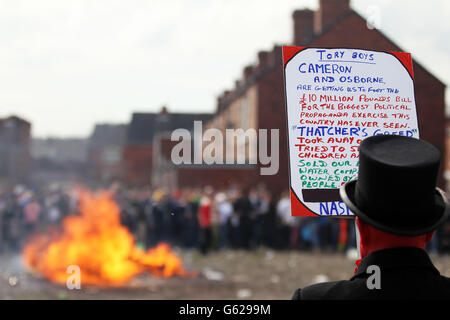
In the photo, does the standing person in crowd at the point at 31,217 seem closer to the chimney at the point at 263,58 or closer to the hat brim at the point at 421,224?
the chimney at the point at 263,58

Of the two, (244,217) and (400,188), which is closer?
(400,188)

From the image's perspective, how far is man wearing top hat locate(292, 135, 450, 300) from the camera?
1819 millimetres

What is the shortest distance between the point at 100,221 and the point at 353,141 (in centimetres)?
1061

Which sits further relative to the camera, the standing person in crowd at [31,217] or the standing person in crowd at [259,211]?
the standing person in crowd at [31,217]

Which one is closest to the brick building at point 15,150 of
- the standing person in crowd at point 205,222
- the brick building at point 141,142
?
the brick building at point 141,142

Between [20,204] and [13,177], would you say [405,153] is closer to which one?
[20,204]

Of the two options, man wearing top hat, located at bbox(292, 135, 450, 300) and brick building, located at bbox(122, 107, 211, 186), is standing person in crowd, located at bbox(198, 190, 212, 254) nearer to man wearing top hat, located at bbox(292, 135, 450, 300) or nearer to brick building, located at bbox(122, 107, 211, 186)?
man wearing top hat, located at bbox(292, 135, 450, 300)

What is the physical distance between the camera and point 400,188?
1.86m

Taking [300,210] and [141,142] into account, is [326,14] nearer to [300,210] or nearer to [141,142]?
[300,210]

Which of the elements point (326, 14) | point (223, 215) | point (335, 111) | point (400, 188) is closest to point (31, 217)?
point (223, 215)

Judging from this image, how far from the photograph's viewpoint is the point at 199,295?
9148 mm

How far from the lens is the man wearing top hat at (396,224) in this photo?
1819mm

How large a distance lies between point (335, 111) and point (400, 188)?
3.56 feet


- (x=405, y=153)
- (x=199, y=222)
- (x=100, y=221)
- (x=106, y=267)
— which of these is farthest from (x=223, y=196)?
(x=405, y=153)
